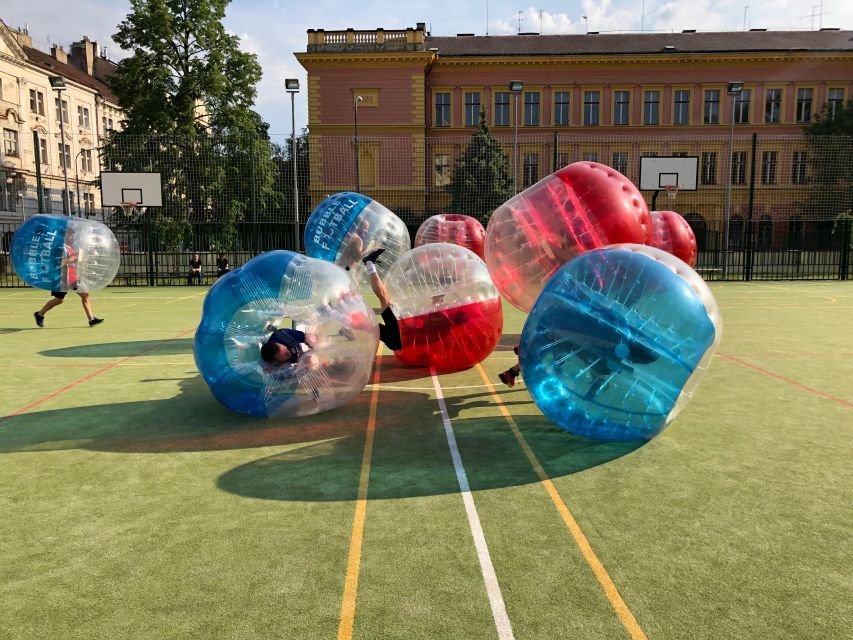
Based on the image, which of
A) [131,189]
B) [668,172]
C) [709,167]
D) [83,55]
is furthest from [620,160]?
[83,55]

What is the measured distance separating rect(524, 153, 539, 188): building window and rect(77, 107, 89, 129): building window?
4430 centimetres

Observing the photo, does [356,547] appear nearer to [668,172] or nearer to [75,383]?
[75,383]

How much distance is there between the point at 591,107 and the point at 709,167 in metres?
11.3

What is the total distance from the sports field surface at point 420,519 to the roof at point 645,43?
49.3m

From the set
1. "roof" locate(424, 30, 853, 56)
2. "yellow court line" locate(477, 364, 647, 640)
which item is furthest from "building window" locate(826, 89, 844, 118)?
"yellow court line" locate(477, 364, 647, 640)

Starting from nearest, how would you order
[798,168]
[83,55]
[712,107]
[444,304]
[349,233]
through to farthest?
[444,304]
[349,233]
[798,168]
[712,107]
[83,55]

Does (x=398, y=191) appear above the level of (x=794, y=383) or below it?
above

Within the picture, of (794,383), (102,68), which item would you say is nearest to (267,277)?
(794,383)

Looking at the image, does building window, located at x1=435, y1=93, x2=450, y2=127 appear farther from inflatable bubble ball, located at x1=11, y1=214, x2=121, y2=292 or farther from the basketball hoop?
inflatable bubble ball, located at x1=11, y1=214, x2=121, y2=292

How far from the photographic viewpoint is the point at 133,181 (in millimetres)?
26859

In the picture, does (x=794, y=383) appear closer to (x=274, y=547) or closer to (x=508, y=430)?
(x=508, y=430)

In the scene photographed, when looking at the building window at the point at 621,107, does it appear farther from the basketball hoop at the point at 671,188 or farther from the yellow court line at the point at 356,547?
the yellow court line at the point at 356,547

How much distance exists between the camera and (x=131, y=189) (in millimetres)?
26906

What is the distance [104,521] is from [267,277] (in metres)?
2.86
